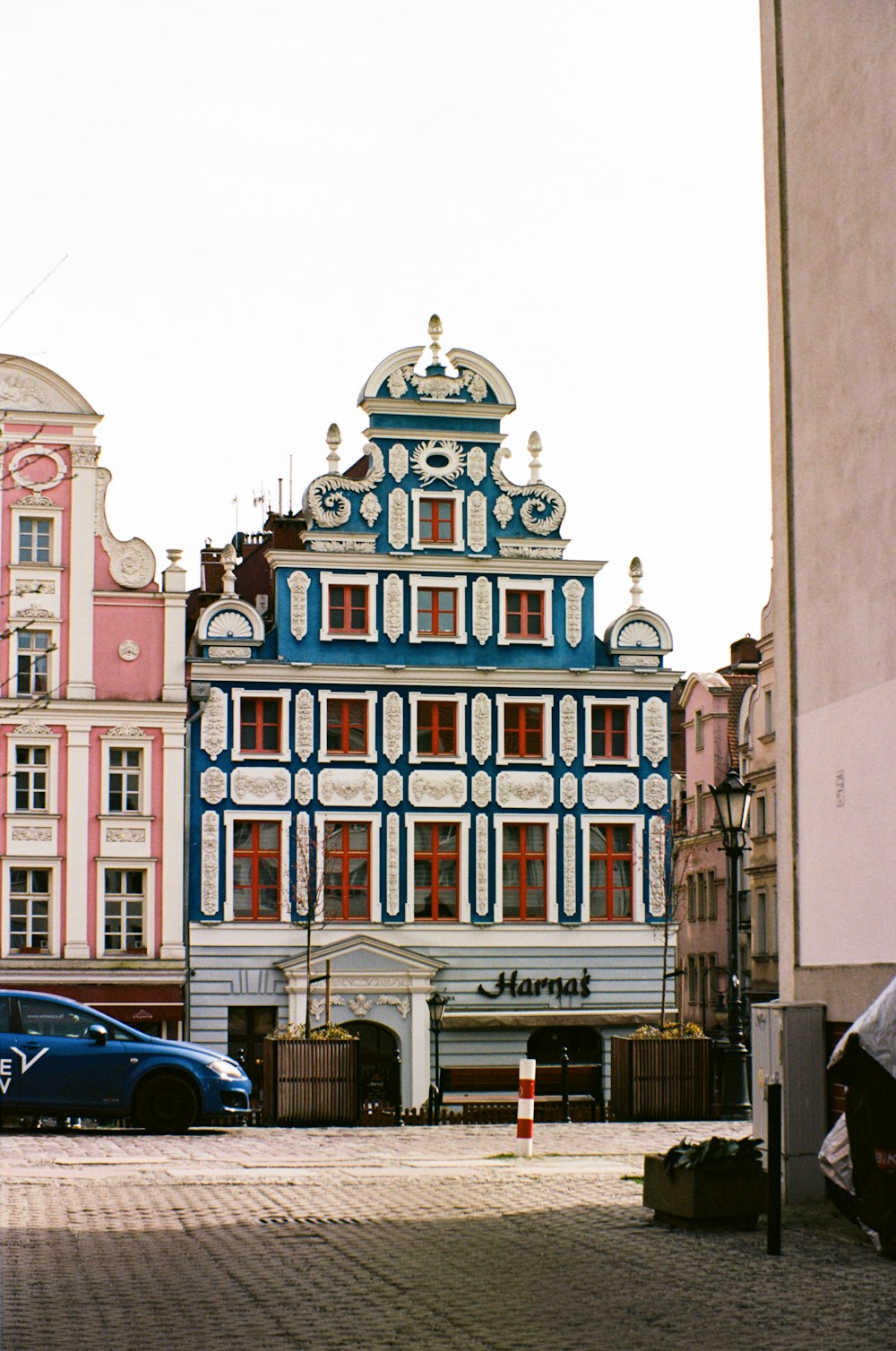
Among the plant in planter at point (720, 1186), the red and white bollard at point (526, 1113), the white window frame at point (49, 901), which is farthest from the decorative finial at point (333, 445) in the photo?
the plant in planter at point (720, 1186)

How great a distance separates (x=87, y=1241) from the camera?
12562mm

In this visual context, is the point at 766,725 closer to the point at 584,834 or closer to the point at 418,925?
the point at 584,834

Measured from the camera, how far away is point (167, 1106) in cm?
2352

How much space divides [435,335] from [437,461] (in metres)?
3.13

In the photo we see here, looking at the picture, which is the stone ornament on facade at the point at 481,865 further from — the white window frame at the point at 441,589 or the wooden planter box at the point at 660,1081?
the wooden planter box at the point at 660,1081

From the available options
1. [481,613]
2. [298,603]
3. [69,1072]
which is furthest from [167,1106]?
[481,613]

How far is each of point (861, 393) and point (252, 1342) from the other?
27.0 feet

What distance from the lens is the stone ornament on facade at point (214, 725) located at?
47250 millimetres

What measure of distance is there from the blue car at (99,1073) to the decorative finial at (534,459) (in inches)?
1095

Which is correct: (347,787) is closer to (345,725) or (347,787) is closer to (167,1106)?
(345,725)

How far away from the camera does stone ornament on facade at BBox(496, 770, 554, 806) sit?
4881cm

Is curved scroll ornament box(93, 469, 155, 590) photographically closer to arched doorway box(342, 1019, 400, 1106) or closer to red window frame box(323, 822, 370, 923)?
red window frame box(323, 822, 370, 923)

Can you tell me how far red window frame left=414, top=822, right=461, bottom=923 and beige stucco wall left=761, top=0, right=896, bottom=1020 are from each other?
3256 centimetres

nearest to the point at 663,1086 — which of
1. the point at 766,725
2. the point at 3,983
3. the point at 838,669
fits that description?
the point at 838,669
